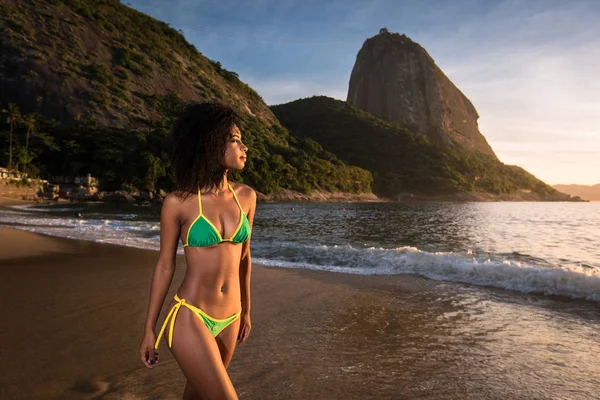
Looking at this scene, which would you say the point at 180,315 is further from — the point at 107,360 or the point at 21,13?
the point at 21,13

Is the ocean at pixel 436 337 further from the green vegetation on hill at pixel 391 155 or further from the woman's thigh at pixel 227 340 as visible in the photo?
the green vegetation on hill at pixel 391 155

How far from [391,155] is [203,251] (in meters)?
164

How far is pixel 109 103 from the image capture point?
9438 cm

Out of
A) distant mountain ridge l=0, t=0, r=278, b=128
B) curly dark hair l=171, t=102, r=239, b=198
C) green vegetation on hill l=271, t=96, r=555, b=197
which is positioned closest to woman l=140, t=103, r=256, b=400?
curly dark hair l=171, t=102, r=239, b=198

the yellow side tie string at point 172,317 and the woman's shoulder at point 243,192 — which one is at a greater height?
the woman's shoulder at point 243,192

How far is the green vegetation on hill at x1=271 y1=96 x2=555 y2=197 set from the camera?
5778 inches

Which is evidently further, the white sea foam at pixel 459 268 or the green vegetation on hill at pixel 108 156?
the green vegetation on hill at pixel 108 156

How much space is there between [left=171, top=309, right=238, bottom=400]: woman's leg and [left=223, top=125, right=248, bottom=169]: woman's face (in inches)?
36.4

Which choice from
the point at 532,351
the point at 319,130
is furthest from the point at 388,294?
the point at 319,130

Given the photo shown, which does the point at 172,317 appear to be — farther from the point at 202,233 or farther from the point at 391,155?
the point at 391,155

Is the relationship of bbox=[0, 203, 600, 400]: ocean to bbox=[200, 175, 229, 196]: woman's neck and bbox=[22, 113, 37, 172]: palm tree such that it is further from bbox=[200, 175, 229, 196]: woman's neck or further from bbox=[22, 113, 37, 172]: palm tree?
bbox=[22, 113, 37, 172]: palm tree

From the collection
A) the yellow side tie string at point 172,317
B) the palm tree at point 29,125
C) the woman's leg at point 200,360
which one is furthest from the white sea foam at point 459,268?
the palm tree at point 29,125

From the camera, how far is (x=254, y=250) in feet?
52.0

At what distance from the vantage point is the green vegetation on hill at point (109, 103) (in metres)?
76.8
